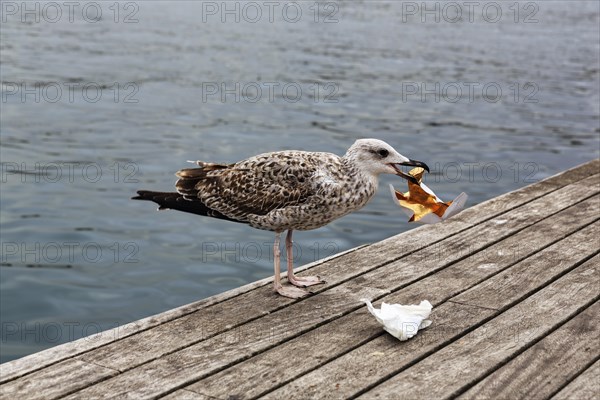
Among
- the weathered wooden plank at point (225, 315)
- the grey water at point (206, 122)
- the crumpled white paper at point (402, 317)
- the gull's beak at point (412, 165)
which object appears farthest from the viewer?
the grey water at point (206, 122)

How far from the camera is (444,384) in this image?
4848 millimetres

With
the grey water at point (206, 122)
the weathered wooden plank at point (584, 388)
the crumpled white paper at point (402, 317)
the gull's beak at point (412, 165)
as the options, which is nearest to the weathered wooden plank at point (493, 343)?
the crumpled white paper at point (402, 317)

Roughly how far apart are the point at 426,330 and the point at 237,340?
1.12 meters

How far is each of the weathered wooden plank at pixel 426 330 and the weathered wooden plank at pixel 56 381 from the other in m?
0.56

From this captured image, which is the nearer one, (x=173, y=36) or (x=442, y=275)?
(x=442, y=275)

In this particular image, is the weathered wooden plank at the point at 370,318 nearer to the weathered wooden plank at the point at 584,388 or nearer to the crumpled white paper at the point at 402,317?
the crumpled white paper at the point at 402,317

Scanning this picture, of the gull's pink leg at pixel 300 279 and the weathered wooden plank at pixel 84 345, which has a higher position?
the gull's pink leg at pixel 300 279

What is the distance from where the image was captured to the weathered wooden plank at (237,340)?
489 cm

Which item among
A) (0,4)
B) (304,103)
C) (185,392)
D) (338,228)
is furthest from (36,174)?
(0,4)

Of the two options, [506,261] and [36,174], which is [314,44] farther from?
[506,261]

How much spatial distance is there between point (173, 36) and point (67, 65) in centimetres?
706

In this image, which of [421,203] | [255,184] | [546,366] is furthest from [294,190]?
[546,366]

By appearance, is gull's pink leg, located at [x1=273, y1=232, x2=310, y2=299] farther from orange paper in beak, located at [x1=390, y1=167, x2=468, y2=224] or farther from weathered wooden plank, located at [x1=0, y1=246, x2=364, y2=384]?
orange paper in beak, located at [x1=390, y1=167, x2=468, y2=224]

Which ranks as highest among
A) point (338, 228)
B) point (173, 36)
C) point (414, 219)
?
point (173, 36)
